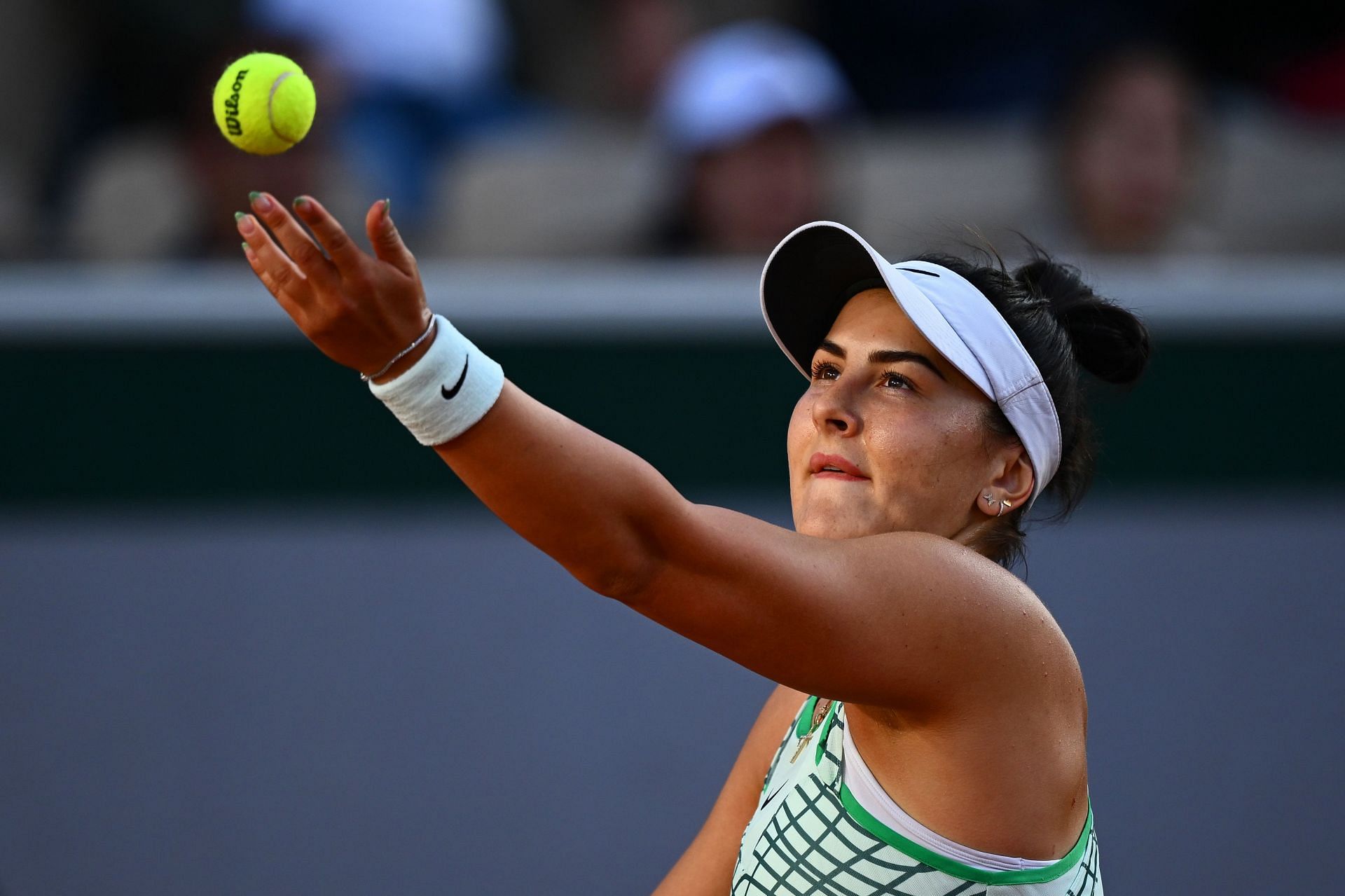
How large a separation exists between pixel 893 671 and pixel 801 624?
0.13 meters

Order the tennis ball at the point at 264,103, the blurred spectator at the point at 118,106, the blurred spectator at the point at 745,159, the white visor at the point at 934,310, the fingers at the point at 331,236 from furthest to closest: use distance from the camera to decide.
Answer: the blurred spectator at the point at 118,106 < the blurred spectator at the point at 745,159 < the white visor at the point at 934,310 < the tennis ball at the point at 264,103 < the fingers at the point at 331,236

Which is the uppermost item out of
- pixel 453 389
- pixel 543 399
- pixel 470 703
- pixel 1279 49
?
pixel 1279 49

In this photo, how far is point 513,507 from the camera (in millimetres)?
1398

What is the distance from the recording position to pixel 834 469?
70.0 inches

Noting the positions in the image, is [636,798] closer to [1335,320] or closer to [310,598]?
[310,598]

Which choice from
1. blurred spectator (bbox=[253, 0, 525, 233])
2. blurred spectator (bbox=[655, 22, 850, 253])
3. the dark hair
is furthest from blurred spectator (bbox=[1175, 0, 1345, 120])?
the dark hair

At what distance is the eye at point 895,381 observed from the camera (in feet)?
5.82

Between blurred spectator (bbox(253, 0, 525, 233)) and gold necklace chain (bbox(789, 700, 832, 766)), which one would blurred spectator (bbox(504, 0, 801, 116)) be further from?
gold necklace chain (bbox(789, 700, 832, 766))

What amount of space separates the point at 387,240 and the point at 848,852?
831mm

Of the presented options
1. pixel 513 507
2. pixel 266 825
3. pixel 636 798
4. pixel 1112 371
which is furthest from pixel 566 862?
pixel 513 507

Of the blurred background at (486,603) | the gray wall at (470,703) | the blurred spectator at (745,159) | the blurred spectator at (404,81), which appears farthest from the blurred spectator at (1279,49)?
the blurred spectator at (404,81)

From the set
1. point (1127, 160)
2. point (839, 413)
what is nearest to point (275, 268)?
point (839, 413)

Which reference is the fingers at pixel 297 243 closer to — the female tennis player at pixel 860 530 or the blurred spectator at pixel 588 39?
the female tennis player at pixel 860 530

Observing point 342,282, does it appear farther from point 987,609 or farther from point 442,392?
point 987,609
